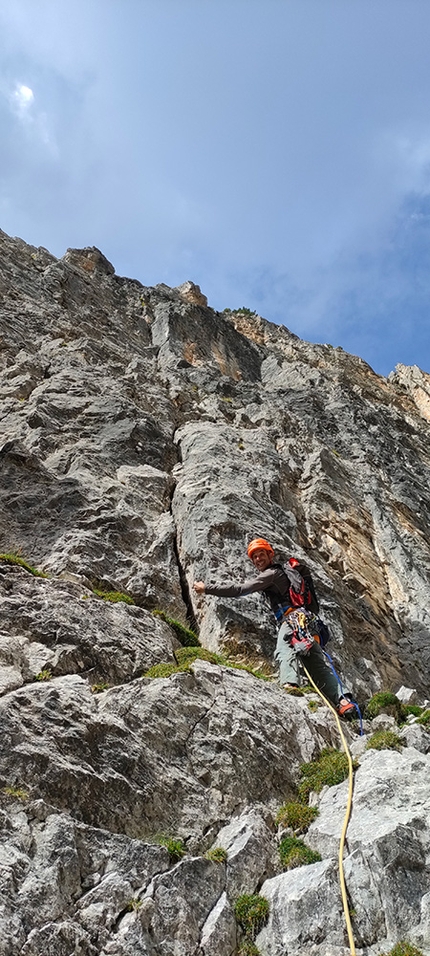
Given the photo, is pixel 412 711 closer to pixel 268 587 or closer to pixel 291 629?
pixel 291 629

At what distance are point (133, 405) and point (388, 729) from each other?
46.4 ft

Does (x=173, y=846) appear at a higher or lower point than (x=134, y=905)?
higher

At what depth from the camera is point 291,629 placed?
11867 mm

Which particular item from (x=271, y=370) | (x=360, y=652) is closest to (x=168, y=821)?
(x=360, y=652)

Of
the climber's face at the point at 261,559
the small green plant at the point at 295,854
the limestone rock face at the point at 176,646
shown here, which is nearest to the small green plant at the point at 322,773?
A: the limestone rock face at the point at 176,646

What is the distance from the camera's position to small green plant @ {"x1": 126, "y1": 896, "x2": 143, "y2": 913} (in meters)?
5.97

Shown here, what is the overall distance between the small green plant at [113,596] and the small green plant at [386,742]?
5.38 metres

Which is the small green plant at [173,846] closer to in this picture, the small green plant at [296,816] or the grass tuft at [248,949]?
the grass tuft at [248,949]

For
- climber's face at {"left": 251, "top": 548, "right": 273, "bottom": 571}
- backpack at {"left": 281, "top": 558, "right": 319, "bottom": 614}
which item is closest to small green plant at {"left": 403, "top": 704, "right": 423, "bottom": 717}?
backpack at {"left": 281, "top": 558, "right": 319, "bottom": 614}

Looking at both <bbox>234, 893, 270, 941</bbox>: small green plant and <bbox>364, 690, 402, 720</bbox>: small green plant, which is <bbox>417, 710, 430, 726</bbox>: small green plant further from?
<bbox>234, 893, 270, 941</bbox>: small green plant

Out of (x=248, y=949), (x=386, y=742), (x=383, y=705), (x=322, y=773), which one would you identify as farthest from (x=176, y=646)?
(x=248, y=949)

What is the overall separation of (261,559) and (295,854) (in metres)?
6.94

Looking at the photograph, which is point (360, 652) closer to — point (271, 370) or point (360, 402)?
point (360, 402)

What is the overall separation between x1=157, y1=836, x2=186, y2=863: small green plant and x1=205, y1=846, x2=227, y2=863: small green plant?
29 centimetres
